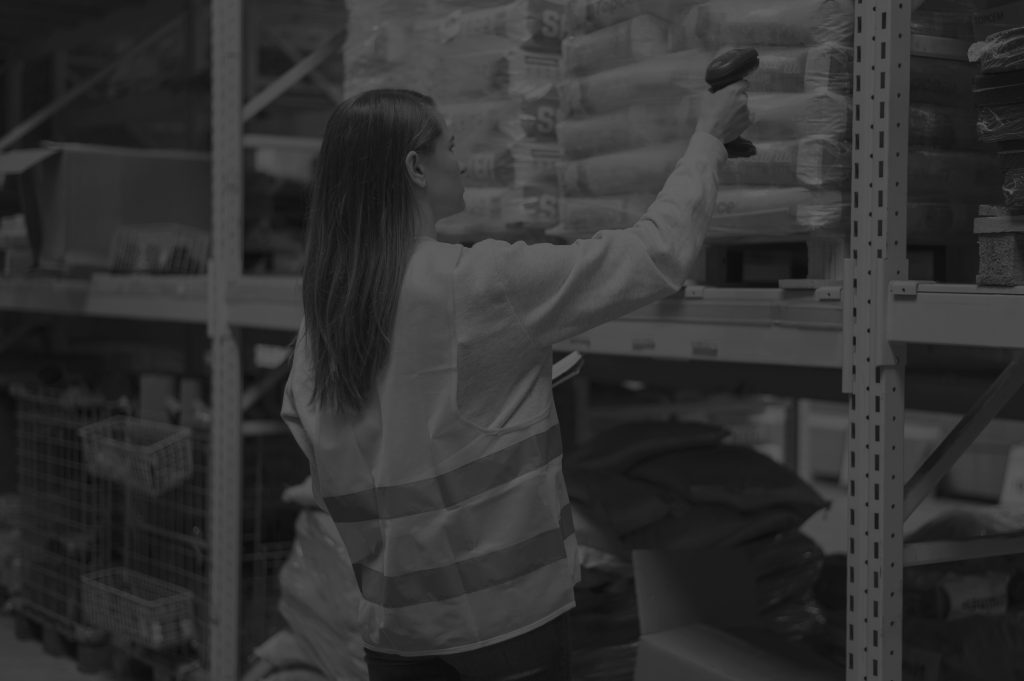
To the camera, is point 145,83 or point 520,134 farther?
point 145,83

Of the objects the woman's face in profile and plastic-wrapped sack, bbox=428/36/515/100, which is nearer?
the woman's face in profile


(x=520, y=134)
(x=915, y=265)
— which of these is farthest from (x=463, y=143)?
(x=915, y=265)

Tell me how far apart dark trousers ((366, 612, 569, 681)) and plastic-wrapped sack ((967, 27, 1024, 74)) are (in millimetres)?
1123

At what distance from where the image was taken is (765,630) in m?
2.99

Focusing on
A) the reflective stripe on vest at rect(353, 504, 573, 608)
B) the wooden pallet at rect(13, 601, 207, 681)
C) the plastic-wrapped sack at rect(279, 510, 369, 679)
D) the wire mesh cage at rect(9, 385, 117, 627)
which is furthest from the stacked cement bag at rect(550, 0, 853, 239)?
the wire mesh cage at rect(9, 385, 117, 627)

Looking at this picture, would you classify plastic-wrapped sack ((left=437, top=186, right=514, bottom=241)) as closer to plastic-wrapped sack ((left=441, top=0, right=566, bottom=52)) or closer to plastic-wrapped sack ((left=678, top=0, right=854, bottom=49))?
plastic-wrapped sack ((left=441, top=0, right=566, bottom=52))

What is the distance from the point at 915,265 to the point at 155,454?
2566 millimetres

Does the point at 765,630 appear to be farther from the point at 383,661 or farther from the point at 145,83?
Answer: the point at 145,83

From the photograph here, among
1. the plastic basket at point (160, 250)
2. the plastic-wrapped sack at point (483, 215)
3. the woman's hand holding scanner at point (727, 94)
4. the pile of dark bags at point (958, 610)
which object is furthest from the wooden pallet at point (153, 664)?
the woman's hand holding scanner at point (727, 94)

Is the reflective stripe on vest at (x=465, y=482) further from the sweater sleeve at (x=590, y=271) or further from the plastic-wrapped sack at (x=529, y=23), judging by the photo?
the plastic-wrapped sack at (x=529, y=23)

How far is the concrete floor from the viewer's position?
4.64 m

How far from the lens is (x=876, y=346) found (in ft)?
6.99

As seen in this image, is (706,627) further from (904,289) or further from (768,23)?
(768,23)

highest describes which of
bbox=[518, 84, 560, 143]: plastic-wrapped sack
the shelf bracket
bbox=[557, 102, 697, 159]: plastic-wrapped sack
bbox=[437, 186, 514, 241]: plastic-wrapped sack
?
bbox=[518, 84, 560, 143]: plastic-wrapped sack
